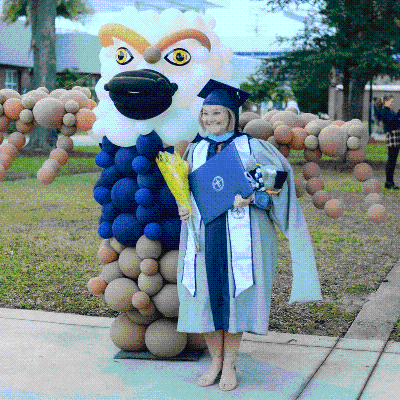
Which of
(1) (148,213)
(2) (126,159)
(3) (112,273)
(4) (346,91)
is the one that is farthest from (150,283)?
(4) (346,91)

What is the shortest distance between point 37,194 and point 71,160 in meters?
6.05

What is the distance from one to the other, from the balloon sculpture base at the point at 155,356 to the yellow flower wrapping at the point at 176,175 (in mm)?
1045

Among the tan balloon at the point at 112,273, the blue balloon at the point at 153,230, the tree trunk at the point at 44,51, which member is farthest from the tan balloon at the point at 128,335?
the tree trunk at the point at 44,51

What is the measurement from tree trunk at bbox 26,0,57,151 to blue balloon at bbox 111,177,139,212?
14765 mm

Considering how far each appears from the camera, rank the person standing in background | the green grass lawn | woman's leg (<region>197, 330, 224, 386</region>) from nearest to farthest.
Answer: woman's leg (<region>197, 330, 224, 386</region>) → the green grass lawn → the person standing in background

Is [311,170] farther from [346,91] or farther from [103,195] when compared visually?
[346,91]

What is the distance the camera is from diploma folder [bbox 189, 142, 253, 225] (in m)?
3.47

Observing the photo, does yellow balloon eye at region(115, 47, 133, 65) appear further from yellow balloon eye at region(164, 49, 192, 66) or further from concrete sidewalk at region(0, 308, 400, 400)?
concrete sidewalk at region(0, 308, 400, 400)

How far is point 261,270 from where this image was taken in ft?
11.4

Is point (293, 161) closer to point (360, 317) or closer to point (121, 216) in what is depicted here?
point (360, 317)

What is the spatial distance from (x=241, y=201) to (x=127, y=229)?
31.7 inches

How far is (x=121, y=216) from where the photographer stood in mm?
3920

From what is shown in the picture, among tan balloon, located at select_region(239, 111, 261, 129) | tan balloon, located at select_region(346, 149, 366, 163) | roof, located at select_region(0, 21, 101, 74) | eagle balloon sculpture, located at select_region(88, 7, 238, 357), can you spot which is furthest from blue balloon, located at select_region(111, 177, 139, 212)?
roof, located at select_region(0, 21, 101, 74)

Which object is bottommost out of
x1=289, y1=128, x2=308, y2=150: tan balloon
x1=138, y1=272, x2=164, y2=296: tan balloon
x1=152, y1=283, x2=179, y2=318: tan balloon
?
x1=152, y1=283, x2=179, y2=318: tan balloon
